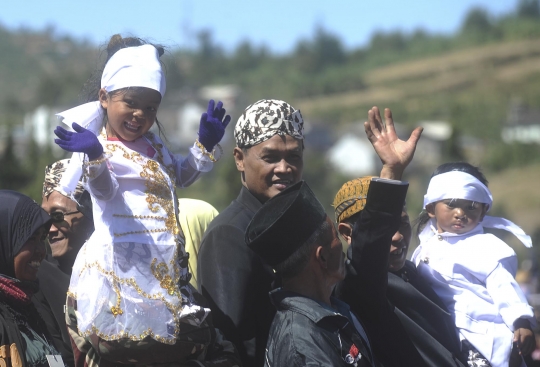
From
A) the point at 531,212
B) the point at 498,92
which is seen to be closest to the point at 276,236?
the point at 531,212

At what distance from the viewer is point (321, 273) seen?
331cm

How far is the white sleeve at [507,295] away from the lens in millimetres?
4441

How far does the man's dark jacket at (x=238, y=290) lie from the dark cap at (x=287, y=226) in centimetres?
53

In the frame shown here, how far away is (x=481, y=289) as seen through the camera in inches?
180

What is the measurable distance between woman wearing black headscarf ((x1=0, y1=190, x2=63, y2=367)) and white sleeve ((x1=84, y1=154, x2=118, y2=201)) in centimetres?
35

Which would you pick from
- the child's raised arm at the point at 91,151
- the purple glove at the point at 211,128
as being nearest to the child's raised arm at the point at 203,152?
the purple glove at the point at 211,128

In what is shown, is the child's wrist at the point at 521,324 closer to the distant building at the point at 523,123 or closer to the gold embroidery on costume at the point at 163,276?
the gold embroidery on costume at the point at 163,276

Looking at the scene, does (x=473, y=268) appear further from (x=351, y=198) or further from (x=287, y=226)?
(x=287, y=226)

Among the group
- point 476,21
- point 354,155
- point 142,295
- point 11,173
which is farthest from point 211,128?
point 476,21

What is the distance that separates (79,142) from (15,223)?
1.72 ft

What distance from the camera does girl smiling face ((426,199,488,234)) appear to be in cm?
481

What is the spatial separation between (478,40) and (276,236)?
116993mm

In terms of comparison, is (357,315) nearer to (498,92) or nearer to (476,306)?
(476,306)

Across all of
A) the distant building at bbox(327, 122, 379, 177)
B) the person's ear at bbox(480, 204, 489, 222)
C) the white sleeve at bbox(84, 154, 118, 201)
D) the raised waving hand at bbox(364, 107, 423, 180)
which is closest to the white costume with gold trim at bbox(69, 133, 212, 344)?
the white sleeve at bbox(84, 154, 118, 201)
